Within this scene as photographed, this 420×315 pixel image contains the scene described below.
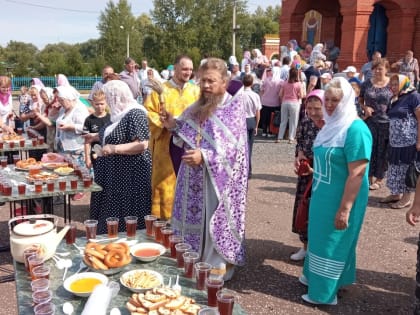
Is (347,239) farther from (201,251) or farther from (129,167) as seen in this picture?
(129,167)

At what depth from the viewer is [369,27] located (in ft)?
58.7

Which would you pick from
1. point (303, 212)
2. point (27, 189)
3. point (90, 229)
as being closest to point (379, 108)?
point (303, 212)

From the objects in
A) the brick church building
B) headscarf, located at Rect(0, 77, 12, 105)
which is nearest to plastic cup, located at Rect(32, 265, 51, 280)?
headscarf, located at Rect(0, 77, 12, 105)

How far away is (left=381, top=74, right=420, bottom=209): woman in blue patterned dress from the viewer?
237 inches

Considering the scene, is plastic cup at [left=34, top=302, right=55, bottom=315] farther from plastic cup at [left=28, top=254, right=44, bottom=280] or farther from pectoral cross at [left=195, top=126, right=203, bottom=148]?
pectoral cross at [left=195, top=126, right=203, bottom=148]

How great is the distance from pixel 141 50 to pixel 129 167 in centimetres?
5113

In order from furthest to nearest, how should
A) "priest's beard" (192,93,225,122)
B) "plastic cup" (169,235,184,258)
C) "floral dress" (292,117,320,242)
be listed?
"floral dress" (292,117,320,242), "priest's beard" (192,93,225,122), "plastic cup" (169,235,184,258)

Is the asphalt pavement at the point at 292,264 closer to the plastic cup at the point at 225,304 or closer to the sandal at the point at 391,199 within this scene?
the sandal at the point at 391,199

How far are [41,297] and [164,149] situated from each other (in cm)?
315

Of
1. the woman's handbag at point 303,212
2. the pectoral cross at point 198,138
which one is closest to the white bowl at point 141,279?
the pectoral cross at point 198,138

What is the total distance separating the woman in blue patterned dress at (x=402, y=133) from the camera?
6.01 meters

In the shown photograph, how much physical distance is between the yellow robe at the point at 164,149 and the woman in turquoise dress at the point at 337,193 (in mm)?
1906

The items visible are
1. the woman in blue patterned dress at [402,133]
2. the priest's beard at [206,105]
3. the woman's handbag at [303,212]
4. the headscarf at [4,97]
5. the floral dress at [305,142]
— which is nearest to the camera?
the priest's beard at [206,105]

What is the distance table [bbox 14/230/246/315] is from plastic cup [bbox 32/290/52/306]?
71 millimetres
